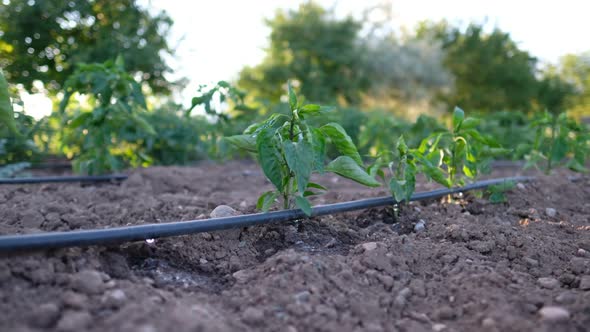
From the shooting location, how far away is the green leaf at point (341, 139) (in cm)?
195

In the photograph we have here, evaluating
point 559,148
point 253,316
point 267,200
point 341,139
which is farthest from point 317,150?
point 559,148

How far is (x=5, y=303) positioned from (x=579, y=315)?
1.59m

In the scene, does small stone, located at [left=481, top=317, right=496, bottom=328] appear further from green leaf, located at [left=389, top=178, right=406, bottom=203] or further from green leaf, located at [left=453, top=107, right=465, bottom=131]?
green leaf, located at [left=453, top=107, right=465, bottom=131]

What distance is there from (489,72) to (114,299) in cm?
2083

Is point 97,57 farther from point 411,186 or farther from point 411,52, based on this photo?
point 411,52

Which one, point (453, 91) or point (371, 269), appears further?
point (453, 91)

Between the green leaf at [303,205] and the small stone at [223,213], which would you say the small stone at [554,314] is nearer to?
the green leaf at [303,205]

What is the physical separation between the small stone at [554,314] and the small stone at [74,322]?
1.23 m

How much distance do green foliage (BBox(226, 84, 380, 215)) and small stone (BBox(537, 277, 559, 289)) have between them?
675 millimetres

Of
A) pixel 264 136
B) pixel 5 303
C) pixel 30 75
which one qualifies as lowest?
pixel 5 303

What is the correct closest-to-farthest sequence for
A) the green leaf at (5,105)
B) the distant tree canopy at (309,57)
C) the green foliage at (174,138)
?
the green leaf at (5,105), the green foliage at (174,138), the distant tree canopy at (309,57)

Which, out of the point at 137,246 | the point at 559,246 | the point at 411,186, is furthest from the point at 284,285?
the point at 559,246

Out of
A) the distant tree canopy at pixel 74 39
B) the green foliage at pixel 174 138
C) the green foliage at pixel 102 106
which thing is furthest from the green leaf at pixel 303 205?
the distant tree canopy at pixel 74 39

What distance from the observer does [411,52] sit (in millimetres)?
21172
